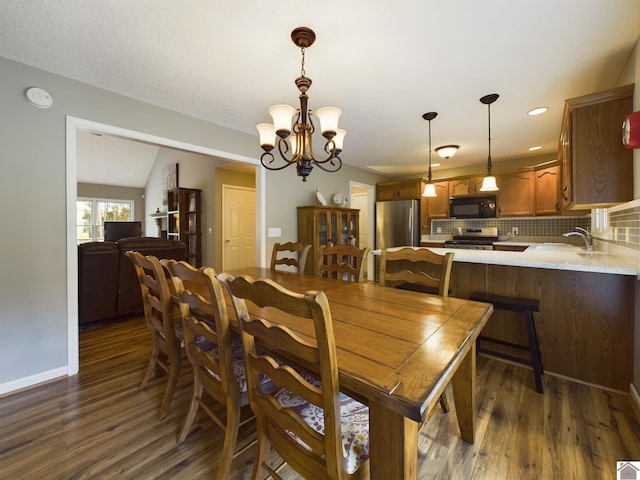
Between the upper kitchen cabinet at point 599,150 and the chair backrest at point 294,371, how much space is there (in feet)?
7.64

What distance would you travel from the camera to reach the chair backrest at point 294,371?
2.29ft

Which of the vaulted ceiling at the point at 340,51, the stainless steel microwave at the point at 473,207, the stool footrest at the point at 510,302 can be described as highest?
the vaulted ceiling at the point at 340,51

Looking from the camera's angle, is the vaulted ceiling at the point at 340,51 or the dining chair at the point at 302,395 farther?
the vaulted ceiling at the point at 340,51

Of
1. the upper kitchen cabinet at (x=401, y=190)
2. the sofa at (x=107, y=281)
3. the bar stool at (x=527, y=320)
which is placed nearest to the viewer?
the bar stool at (x=527, y=320)

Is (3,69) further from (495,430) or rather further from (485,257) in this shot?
(495,430)

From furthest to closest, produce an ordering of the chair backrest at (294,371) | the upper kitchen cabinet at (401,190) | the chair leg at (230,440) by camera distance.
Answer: the upper kitchen cabinet at (401,190), the chair leg at (230,440), the chair backrest at (294,371)

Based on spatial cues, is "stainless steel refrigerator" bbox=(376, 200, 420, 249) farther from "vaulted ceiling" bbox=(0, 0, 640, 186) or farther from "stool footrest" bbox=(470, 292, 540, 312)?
"stool footrest" bbox=(470, 292, 540, 312)

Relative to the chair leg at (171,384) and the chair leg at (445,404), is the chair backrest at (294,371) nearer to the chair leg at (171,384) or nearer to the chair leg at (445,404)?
the chair leg at (171,384)

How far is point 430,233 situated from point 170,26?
201 inches

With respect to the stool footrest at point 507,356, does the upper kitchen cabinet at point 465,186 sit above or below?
above

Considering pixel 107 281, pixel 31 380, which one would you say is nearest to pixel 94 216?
pixel 107 281

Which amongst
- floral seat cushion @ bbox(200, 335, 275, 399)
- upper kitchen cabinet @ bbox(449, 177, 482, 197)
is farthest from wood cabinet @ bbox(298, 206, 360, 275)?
floral seat cushion @ bbox(200, 335, 275, 399)

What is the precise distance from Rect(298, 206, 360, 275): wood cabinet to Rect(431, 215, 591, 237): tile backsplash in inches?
86.4

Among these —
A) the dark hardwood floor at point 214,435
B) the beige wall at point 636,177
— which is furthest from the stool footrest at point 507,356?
the beige wall at point 636,177
